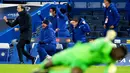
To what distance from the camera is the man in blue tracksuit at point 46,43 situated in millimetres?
14023

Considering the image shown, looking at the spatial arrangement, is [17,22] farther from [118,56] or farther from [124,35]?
[118,56]

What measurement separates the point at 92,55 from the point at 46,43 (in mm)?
8234

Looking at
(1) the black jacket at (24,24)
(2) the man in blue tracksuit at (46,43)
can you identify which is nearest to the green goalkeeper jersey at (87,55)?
(1) the black jacket at (24,24)

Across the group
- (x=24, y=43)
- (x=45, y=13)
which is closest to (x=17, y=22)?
(x=24, y=43)

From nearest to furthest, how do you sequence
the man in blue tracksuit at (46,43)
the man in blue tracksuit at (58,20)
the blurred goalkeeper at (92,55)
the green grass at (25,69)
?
1. the blurred goalkeeper at (92,55)
2. the green grass at (25,69)
3. the man in blue tracksuit at (46,43)
4. the man in blue tracksuit at (58,20)

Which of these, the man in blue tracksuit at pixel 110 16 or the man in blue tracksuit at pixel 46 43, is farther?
the man in blue tracksuit at pixel 46 43

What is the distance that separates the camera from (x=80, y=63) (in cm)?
591

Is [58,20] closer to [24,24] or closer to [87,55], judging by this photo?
[24,24]

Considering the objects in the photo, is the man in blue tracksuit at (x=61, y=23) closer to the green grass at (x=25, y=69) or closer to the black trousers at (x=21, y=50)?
the black trousers at (x=21, y=50)

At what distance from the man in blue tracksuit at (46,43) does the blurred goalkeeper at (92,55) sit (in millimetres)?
7702

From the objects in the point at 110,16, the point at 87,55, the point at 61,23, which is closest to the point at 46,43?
the point at 110,16

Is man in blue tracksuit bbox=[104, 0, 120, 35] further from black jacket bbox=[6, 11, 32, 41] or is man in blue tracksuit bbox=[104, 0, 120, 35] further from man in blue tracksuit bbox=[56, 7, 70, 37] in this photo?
man in blue tracksuit bbox=[56, 7, 70, 37]

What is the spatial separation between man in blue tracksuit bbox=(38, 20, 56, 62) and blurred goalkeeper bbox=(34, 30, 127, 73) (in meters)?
7.70

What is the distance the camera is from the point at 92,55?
5.99m
